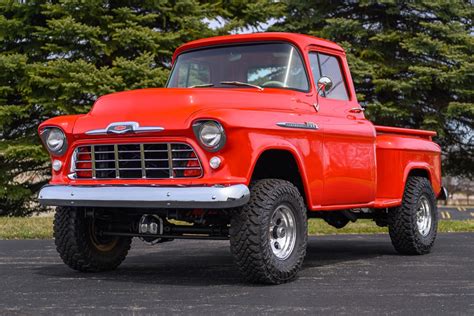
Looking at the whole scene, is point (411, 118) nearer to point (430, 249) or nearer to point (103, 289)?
point (430, 249)

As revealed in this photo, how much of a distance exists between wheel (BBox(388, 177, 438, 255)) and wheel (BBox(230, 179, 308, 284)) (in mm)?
2559

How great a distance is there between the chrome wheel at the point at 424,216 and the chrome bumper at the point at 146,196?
3963 mm

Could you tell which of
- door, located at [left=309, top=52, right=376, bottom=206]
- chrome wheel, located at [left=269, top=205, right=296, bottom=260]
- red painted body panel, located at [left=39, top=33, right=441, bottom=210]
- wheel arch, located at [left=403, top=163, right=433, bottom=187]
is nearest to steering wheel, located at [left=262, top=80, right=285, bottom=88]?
red painted body panel, located at [left=39, top=33, right=441, bottom=210]

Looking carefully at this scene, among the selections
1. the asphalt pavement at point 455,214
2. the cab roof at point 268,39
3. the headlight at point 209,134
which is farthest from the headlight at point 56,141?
the asphalt pavement at point 455,214

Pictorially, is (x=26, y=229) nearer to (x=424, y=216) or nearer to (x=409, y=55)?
(x=424, y=216)

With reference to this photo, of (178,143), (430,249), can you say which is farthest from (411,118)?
(178,143)

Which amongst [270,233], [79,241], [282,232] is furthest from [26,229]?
[270,233]

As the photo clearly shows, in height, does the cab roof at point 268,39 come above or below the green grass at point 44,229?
above

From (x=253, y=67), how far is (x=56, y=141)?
6.48ft

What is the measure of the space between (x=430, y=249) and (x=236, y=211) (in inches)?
153

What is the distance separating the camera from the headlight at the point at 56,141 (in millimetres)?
7051

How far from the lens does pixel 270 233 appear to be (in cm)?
659

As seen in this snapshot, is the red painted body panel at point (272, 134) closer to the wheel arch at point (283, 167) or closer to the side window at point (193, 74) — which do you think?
the wheel arch at point (283, 167)

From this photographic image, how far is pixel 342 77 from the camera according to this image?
8578 mm
